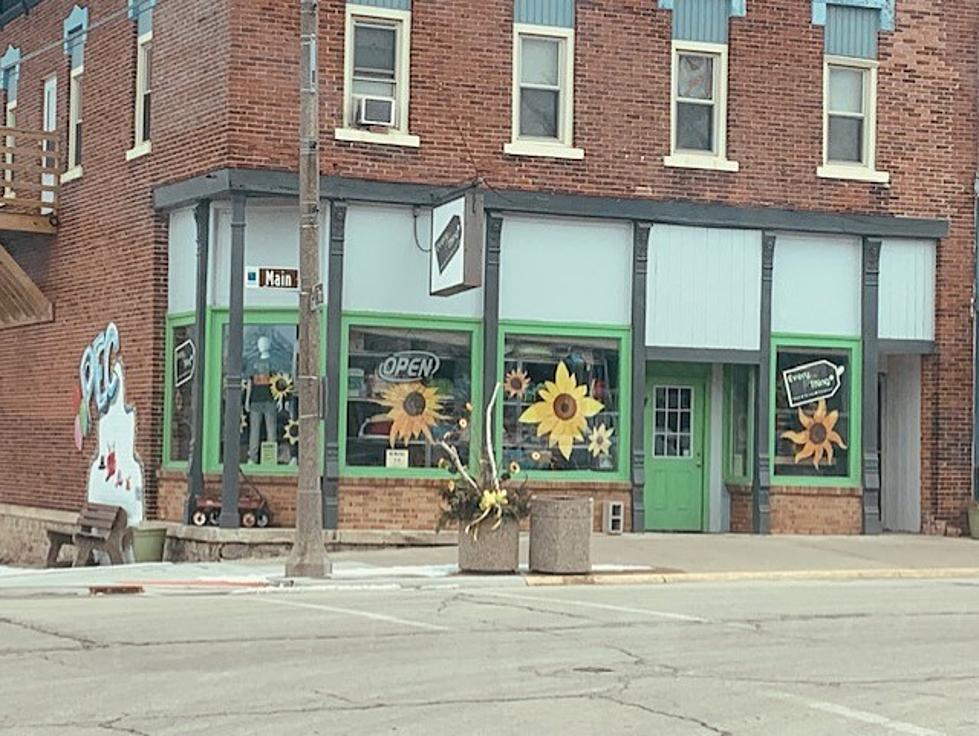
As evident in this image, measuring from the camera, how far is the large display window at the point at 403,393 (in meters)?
21.6

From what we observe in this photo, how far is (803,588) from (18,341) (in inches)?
585

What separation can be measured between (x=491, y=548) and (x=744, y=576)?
287cm

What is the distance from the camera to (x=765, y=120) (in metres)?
23.4

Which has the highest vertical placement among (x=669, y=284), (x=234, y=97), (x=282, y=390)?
(x=234, y=97)

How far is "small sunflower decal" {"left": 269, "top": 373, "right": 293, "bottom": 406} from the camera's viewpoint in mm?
21375

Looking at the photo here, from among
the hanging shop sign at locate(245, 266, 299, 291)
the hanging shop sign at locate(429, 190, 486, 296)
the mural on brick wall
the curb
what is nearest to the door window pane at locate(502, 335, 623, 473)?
the hanging shop sign at locate(429, 190, 486, 296)

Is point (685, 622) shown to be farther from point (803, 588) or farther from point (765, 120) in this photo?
point (765, 120)

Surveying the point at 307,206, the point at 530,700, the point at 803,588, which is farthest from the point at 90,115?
the point at 530,700

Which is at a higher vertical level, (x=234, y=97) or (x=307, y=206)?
(x=234, y=97)

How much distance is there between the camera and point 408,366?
21.8 metres

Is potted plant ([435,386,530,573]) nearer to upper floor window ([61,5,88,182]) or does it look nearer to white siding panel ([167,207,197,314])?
white siding panel ([167,207,197,314])

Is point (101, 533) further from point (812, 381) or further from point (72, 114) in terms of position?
point (812, 381)

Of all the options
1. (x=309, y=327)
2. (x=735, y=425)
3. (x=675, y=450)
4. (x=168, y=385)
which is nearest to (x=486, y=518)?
(x=309, y=327)

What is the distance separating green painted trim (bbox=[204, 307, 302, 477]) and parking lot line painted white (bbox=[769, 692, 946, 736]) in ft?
39.3
